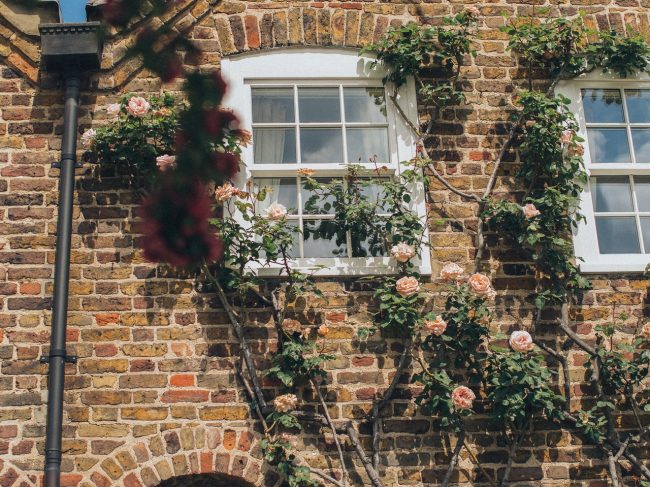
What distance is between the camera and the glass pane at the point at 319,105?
7.05m

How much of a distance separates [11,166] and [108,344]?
4.68 ft

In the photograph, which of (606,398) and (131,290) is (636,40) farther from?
(131,290)

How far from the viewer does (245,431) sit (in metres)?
6.16

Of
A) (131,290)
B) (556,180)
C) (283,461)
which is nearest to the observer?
(283,461)

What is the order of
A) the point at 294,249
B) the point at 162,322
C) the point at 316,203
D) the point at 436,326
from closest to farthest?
the point at 436,326, the point at 162,322, the point at 294,249, the point at 316,203

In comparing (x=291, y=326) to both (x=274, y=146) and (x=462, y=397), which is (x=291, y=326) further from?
(x=274, y=146)

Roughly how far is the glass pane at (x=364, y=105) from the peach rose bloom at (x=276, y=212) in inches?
40.7

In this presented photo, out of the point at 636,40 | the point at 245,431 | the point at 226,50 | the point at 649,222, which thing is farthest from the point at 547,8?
the point at 245,431

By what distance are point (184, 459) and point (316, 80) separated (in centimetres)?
281

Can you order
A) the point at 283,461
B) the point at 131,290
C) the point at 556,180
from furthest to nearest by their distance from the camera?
1. the point at 556,180
2. the point at 131,290
3. the point at 283,461

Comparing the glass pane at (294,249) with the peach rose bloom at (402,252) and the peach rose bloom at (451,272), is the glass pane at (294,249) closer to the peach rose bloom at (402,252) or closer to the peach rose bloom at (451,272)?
the peach rose bloom at (402,252)

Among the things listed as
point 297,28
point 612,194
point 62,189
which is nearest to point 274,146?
point 297,28

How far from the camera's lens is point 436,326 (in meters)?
6.25

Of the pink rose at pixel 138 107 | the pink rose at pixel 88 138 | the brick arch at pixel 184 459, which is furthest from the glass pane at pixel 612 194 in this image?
the pink rose at pixel 88 138
